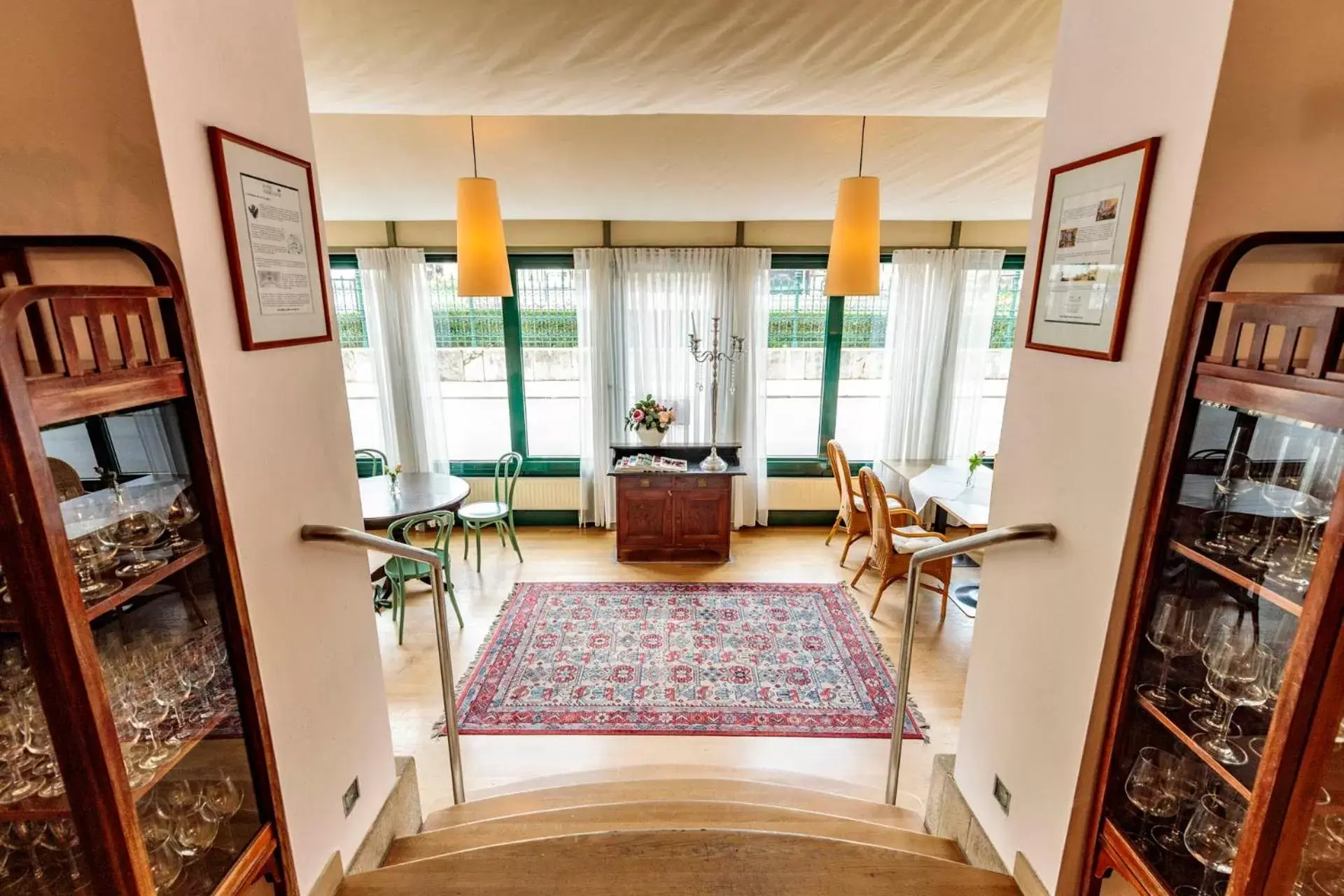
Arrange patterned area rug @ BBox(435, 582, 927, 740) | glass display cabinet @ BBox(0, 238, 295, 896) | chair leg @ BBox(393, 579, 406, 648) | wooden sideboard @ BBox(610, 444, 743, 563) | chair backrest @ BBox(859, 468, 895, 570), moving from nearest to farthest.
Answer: glass display cabinet @ BBox(0, 238, 295, 896) → patterned area rug @ BBox(435, 582, 927, 740) → chair leg @ BBox(393, 579, 406, 648) → chair backrest @ BBox(859, 468, 895, 570) → wooden sideboard @ BBox(610, 444, 743, 563)

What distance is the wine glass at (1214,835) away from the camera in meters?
1.09

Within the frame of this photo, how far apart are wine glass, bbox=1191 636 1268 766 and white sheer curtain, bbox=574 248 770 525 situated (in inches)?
161

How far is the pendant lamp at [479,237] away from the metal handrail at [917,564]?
2406 mm

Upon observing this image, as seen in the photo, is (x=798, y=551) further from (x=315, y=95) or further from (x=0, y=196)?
(x=0, y=196)

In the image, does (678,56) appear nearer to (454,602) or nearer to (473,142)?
(473,142)

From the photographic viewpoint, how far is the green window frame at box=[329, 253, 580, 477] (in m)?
5.02

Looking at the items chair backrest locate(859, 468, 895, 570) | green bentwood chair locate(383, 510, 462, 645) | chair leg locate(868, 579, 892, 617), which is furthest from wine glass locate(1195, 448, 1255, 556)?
green bentwood chair locate(383, 510, 462, 645)

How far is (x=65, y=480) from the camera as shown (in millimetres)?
919

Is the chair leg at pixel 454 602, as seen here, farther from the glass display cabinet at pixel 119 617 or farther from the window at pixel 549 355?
the glass display cabinet at pixel 119 617

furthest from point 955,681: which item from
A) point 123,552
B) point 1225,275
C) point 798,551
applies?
point 123,552

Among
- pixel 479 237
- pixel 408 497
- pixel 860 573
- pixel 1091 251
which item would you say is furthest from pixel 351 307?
pixel 1091 251

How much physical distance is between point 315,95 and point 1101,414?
2.57 metres

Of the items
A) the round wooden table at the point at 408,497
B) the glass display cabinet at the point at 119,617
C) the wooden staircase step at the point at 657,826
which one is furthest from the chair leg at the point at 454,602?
the glass display cabinet at the point at 119,617

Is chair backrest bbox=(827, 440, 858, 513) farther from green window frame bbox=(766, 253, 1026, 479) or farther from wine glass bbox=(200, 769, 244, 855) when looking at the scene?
wine glass bbox=(200, 769, 244, 855)
